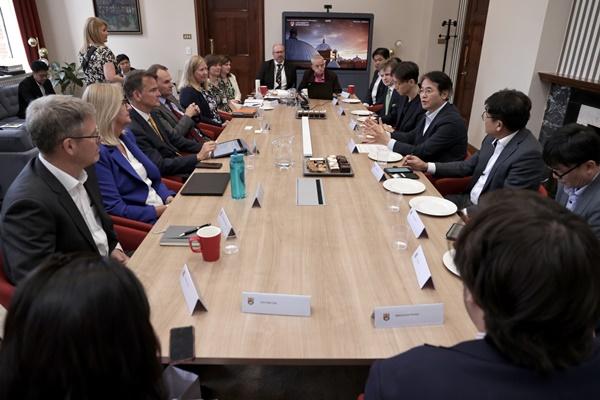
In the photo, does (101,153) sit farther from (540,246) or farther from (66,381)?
(540,246)

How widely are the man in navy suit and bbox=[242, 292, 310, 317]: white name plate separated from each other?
21.1 inches

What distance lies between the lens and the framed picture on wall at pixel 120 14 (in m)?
6.66

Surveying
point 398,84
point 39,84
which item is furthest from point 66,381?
point 39,84

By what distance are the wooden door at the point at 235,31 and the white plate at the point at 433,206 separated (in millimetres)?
5778

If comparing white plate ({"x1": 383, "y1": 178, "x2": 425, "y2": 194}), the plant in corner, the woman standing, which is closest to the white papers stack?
white plate ({"x1": 383, "y1": 178, "x2": 425, "y2": 194})

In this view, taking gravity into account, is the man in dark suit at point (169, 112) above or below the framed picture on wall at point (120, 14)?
below

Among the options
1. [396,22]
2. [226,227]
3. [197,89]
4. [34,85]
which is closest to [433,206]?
[226,227]

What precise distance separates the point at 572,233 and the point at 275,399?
1.53 metres

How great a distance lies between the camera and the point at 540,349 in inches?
25.4

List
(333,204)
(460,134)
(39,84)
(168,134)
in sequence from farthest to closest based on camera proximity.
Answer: (39,84)
(168,134)
(460,134)
(333,204)

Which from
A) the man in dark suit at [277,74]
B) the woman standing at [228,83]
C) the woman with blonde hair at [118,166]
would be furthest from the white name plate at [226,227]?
the man in dark suit at [277,74]

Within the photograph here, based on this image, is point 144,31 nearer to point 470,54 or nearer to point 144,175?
point 470,54

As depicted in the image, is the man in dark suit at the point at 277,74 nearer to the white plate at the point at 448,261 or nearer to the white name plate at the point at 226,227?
the white name plate at the point at 226,227

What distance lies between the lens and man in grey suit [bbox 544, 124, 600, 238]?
1.61 m
